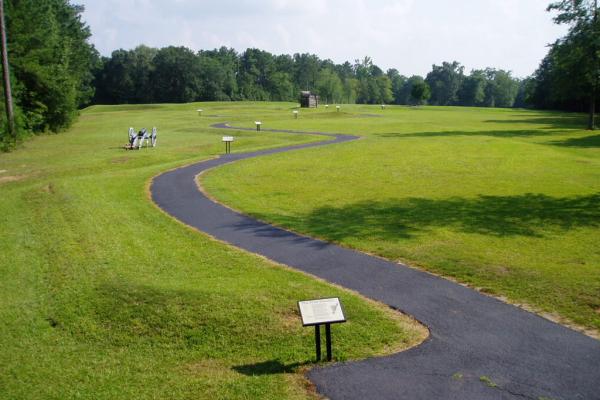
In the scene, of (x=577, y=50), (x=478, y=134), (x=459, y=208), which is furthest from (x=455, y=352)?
(x=577, y=50)

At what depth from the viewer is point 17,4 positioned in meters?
43.2

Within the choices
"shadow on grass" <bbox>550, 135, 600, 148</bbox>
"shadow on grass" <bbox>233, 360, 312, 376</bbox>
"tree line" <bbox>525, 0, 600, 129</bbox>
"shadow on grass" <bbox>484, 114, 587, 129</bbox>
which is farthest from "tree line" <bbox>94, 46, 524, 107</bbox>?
"shadow on grass" <bbox>233, 360, 312, 376</bbox>

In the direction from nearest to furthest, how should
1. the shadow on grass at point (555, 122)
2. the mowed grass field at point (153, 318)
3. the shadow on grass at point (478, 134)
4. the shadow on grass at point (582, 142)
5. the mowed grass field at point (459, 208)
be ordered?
the mowed grass field at point (153, 318)
the mowed grass field at point (459, 208)
the shadow on grass at point (582, 142)
the shadow on grass at point (478, 134)
the shadow on grass at point (555, 122)

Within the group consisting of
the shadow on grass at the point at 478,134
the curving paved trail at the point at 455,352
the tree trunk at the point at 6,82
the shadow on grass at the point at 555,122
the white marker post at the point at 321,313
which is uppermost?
the tree trunk at the point at 6,82

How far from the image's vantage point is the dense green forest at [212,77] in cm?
4347

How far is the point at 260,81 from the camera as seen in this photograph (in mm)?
150125

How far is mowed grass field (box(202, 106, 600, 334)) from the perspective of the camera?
10.3 m

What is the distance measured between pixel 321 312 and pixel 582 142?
1484 inches

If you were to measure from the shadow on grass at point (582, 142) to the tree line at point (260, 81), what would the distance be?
9286 centimetres

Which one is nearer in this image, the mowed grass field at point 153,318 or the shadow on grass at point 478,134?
the mowed grass field at point 153,318

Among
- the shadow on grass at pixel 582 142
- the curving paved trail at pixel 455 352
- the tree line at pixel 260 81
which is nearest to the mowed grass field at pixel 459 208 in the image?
the curving paved trail at pixel 455 352

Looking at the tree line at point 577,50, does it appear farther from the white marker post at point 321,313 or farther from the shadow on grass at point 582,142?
the white marker post at point 321,313

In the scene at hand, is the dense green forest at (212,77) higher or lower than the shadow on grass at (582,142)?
higher

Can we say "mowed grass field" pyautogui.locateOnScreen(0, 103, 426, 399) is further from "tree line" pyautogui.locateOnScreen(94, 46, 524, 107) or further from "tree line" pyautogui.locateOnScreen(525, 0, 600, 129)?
"tree line" pyautogui.locateOnScreen(94, 46, 524, 107)
